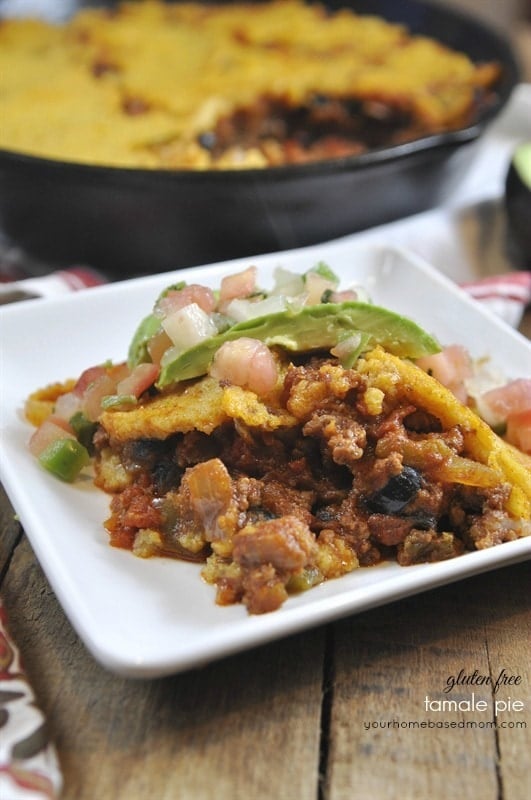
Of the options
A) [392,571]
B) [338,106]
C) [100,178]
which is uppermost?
[100,178]

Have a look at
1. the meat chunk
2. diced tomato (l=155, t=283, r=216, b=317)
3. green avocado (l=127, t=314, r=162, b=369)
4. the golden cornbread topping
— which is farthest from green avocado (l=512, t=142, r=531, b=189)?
the meat chunk

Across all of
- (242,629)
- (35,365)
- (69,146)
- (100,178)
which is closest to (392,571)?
(242,629)

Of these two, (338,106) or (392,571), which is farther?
(338,106)

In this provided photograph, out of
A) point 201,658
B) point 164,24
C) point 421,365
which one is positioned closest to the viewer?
point 201,658

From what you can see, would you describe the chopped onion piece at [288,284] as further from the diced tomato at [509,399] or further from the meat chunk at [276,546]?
the meat chunk at [276,546]

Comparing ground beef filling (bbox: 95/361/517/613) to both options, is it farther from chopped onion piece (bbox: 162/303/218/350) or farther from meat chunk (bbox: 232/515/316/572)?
chopped onion piece (bbox: 162/303/218/350)

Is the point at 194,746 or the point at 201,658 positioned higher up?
the point at 201,658

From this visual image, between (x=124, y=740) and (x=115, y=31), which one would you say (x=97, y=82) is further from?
(x=124, y=740)
